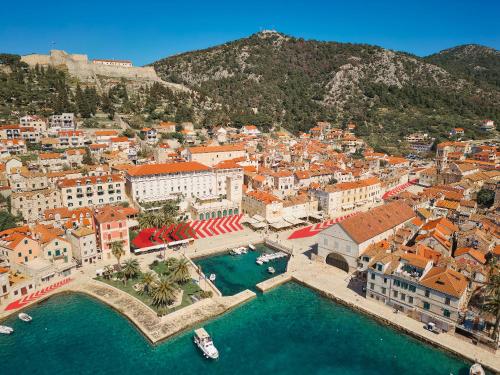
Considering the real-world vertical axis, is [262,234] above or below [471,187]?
below

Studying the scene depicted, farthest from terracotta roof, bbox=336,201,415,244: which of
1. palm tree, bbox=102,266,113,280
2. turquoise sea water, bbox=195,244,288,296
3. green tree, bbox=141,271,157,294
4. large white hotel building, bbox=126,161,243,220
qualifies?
palm tree, bbox=102,266,113,280

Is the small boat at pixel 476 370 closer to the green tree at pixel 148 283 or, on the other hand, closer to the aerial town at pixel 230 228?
the aerial town at pixel 230 228

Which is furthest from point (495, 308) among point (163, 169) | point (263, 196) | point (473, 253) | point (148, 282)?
point (163, 169)

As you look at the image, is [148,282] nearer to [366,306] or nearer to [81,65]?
[366,306]

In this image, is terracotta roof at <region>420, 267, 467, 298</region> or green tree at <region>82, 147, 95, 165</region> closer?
terracotta roof at <region>420, 267, 467, 298</region>

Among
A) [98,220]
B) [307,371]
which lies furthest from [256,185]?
[307,371]

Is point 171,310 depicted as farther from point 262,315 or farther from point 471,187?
point 471,187

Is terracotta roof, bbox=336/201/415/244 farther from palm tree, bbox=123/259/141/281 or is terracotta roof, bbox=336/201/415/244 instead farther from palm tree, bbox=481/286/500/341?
palm tree, bbox=123/259/141/281
